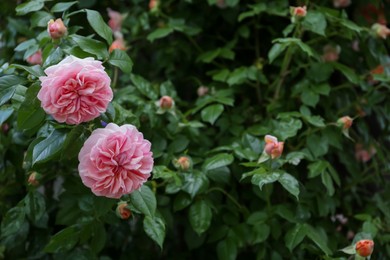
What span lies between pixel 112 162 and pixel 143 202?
5.0 inches

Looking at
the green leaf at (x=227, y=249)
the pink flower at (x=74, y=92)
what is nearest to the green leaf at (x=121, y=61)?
the pink flower at (x=74, y=92)

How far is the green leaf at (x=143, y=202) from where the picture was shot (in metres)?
0.90

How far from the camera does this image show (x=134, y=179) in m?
0.83

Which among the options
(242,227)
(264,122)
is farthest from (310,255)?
(264,122)

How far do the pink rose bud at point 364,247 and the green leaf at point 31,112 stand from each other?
617mm

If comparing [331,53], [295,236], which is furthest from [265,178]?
[331,53]

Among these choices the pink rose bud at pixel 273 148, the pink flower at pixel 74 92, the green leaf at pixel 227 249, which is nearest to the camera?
the pink flower at pixel 74 92

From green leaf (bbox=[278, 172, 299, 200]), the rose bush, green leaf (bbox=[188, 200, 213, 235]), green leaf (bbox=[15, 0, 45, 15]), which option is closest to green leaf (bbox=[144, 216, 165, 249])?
the rose bush

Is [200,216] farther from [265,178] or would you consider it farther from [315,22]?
[315,22]

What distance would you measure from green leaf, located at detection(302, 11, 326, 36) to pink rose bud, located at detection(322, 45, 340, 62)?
5.6 inches

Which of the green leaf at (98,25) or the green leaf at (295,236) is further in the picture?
the green leaf at (295,236)

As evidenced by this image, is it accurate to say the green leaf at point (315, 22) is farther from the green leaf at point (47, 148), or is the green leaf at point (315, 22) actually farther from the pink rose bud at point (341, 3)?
the green leaf at point (47, 148)

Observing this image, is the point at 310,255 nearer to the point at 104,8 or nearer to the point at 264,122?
the point at 264,122

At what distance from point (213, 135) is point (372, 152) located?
427mm
